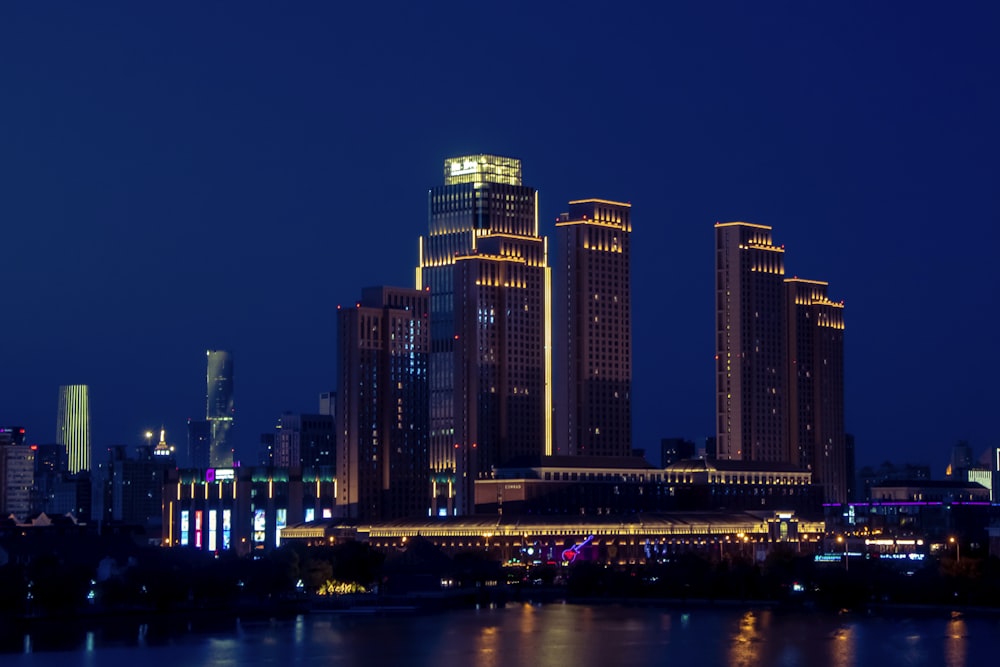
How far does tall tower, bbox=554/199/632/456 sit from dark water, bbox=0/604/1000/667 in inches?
2516

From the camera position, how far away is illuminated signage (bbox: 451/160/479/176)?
190 meters

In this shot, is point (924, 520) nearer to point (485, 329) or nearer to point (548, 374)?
point (548, 374)

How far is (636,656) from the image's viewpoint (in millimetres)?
90125

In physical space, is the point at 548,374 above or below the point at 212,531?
above

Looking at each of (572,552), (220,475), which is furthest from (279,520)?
(572,552)

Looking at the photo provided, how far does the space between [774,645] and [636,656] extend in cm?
851

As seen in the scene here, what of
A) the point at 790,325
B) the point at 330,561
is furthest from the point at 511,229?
the point at 330,561

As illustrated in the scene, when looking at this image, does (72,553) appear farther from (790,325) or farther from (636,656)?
(790,325)

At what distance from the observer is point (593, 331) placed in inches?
7185

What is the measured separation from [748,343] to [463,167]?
111 ft

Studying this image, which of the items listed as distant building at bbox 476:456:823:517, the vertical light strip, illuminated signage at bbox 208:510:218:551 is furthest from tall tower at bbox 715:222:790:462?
illuminated signage at bbox 208:510:218:551

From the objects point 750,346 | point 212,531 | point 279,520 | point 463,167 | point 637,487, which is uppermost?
point 463,167

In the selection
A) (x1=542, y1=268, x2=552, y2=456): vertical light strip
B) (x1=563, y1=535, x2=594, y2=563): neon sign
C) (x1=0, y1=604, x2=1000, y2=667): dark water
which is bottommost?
(x1=0, y1=604, x2=1000, y2=667): dark water

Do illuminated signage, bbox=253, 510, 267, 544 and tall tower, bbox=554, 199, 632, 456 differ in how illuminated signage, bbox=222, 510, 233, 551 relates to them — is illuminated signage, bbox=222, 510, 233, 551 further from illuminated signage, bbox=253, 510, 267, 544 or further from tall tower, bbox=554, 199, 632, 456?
tall tower, bbox=554, 199, 632, 456
